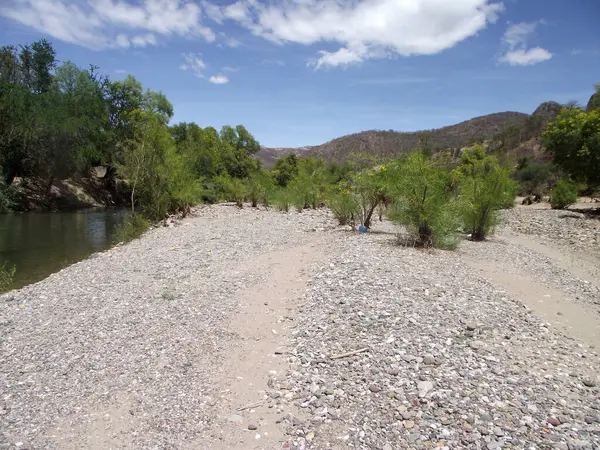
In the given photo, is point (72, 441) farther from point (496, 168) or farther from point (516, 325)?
point (496, 168)

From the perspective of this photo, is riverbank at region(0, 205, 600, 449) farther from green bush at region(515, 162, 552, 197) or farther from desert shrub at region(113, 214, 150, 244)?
green bush at region(515, 162, 552, 197)

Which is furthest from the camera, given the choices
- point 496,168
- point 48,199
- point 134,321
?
point 48,199

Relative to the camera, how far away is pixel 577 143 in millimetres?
23844

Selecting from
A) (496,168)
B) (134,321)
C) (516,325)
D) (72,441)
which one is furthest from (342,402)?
(496,168)

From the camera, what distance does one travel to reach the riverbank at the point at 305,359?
4.16m

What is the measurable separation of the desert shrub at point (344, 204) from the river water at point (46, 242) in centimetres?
996

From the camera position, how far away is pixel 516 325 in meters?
6.38

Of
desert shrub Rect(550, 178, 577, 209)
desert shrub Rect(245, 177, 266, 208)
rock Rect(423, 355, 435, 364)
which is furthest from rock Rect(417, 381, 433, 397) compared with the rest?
desert shrub Rect(245, 177, 266, 208)

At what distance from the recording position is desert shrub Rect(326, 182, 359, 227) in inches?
616

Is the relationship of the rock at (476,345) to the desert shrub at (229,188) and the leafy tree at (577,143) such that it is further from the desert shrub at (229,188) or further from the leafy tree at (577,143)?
the desert shrub at (229,188)

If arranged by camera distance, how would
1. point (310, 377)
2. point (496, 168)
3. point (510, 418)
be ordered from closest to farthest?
point (510, 418) → point (310, 377) → point (496, 168)

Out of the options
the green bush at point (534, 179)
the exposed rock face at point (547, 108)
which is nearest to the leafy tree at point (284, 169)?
the green bush at point (534, 179)

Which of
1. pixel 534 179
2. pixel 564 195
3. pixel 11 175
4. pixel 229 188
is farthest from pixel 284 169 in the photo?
pixel 564 195

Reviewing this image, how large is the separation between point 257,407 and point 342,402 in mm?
961
